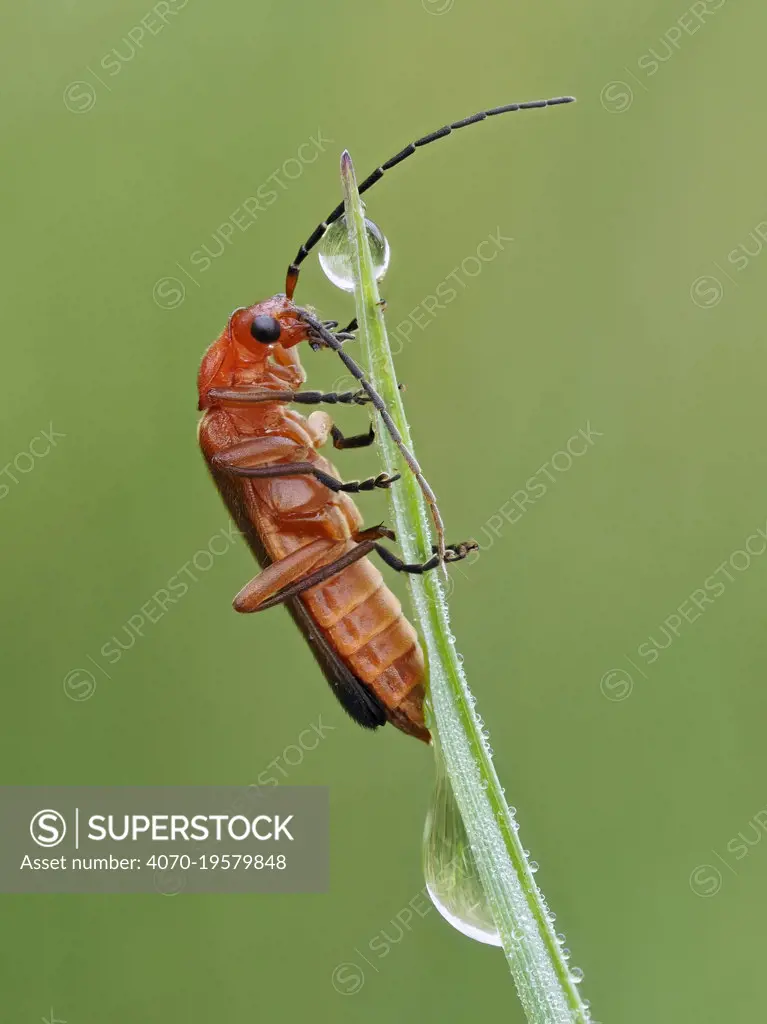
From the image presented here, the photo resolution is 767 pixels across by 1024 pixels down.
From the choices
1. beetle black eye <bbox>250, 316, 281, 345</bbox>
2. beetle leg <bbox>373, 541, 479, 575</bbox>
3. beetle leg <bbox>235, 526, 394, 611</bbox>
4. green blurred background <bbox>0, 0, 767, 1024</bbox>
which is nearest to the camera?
beetle leg <bbox>373, 541, 479, 575</bbox>

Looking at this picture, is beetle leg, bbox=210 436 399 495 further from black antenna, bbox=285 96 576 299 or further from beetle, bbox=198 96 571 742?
black antenna, bbox=285 96 576 299

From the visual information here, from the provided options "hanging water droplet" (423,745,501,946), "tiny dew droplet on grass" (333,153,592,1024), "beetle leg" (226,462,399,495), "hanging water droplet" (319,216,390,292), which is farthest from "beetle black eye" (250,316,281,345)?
"hanging water droplet" (423,745,501,946)

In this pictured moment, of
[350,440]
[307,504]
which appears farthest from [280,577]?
[350,440]

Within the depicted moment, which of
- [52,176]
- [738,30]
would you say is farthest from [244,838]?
[738,30]

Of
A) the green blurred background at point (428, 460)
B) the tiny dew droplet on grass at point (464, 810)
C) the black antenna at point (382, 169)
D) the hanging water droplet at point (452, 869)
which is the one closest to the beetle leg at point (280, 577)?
the black antenna at point (382, 169)

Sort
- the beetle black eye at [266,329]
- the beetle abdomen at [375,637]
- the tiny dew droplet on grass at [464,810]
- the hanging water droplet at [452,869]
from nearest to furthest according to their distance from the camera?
the tiny dew droplet on grass at [464,810] < the hanging water droplet at [452,869] < the beetle abdomen at [375,637] < the beetle black eye at [266,329]

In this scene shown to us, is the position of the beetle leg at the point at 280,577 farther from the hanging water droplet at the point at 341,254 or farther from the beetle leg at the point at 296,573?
the hanging water droplet at the point at 341,254

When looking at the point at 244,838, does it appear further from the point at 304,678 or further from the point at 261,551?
the point at 261,551

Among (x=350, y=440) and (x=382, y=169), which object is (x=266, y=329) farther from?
(x=382, y=169)
